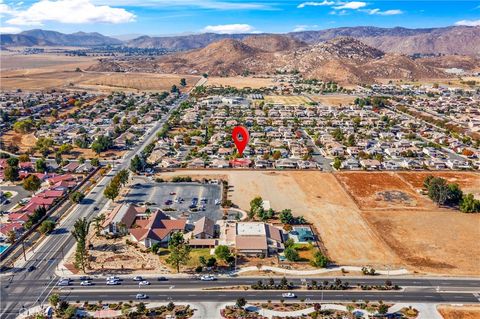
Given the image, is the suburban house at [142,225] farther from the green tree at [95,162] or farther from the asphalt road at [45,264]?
the green tree at [95,162]

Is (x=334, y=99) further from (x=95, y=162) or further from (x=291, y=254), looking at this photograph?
(x=291, y=254)

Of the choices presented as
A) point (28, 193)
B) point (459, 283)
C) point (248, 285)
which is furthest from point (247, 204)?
point (28, 193)

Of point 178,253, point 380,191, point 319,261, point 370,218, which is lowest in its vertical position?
point 319,261

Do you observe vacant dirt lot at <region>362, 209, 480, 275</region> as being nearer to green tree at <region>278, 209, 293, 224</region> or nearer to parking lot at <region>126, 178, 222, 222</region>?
green tree at <region>278, 209, 293, 224</region>

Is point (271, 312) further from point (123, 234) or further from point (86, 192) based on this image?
point (86, 192)

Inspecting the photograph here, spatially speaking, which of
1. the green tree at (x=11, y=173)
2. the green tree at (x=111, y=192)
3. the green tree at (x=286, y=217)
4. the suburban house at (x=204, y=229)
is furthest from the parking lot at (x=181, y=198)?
the green tree at (x=11, y=173)

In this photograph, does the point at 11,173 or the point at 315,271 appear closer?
the point at 315,271

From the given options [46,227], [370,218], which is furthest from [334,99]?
[46,227]
